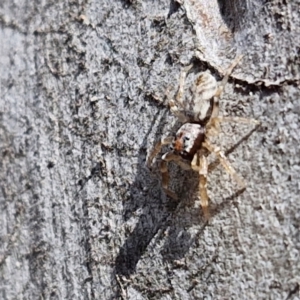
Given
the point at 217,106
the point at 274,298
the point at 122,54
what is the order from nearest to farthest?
the point at 274,298 < the point at 217,106 < the point at 122,54

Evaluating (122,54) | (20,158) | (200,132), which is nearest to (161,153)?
(200,132)

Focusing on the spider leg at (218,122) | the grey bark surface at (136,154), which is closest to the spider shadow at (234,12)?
the grey bark surface at (136,154)

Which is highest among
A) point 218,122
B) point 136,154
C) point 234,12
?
point 234,12

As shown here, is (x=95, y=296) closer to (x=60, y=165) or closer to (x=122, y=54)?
(x=60, y=165)

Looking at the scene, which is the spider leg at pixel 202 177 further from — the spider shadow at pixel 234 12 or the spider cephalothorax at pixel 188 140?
the spider shadow at pixel 234 12

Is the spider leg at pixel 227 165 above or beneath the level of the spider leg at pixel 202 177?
above

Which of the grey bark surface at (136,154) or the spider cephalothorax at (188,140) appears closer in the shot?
the grey bark surface at (136,154)

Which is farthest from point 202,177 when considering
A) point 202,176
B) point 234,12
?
point 234,12

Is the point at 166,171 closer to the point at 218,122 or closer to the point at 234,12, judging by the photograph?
the point at 218,122

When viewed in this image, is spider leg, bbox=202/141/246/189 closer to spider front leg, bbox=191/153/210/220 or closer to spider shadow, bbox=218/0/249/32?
spider front leg, bbox=191/153/210/220
